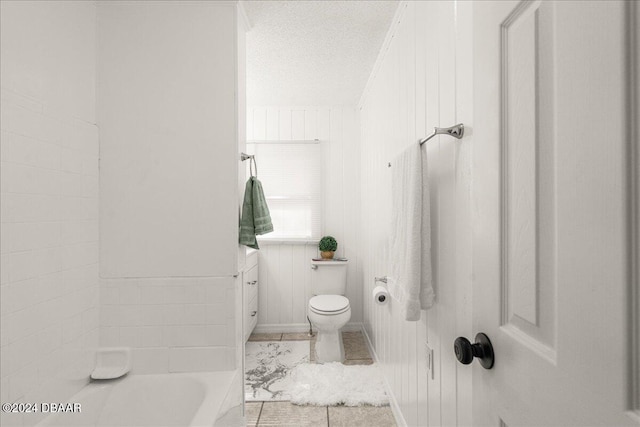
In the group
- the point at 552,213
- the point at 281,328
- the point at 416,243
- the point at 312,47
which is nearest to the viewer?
the point at 552,213

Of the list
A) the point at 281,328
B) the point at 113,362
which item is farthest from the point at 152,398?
the point at 281,328

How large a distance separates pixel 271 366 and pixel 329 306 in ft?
2.18

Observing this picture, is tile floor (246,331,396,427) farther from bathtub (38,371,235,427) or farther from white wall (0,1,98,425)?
white wall (0,1,98,425)

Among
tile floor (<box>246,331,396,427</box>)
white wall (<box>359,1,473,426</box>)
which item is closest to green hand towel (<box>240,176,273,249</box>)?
white wall (<box>359,1,473,426</box>)

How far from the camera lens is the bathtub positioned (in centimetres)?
133

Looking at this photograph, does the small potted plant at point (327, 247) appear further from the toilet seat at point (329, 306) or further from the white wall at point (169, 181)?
the white wall at point (169, 181)

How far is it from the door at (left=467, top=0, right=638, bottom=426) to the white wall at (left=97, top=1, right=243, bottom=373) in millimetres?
1211

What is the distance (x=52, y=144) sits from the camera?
48.3 inches

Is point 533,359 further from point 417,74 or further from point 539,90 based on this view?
point 417,74

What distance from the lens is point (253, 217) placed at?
174cm

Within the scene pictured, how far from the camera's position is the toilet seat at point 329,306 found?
7.69 ft

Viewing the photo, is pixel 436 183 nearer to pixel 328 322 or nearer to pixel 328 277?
pixel 328 322

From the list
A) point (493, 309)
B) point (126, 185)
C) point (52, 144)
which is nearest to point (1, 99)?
point (52, 144)

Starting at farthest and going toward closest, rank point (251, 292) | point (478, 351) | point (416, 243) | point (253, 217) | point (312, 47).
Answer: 1. point (251, 292)
2. point (312, 47)
3. point (253, 217)
4. point (416, 243)
5. point (478, 351)
